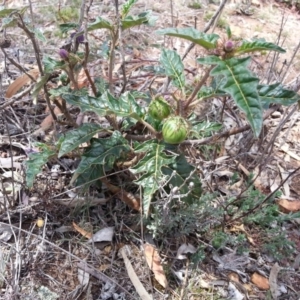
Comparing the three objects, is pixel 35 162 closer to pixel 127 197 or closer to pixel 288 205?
pixel 127 197

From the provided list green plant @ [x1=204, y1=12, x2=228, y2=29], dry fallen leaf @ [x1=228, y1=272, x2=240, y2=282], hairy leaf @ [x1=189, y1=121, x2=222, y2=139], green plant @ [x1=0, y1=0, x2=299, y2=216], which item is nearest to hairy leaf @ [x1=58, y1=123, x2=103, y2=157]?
green plant @ [x1=0, y1=0, x2=299, y2=216]

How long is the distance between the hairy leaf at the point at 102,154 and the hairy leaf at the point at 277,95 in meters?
0.49

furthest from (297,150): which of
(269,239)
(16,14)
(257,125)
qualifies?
(16,14)

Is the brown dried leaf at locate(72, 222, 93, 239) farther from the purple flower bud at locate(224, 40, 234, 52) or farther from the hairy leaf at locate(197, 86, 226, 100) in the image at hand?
the purple flower bud at locate(224, 40, 234, 52)

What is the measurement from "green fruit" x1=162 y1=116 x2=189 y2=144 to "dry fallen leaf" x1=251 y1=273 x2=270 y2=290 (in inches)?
27.9

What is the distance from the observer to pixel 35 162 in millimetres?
1550

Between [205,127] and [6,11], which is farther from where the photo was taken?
[205,127]

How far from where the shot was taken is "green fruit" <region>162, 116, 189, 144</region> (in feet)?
4.45

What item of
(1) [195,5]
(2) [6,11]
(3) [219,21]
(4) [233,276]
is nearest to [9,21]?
(2) [6,11]

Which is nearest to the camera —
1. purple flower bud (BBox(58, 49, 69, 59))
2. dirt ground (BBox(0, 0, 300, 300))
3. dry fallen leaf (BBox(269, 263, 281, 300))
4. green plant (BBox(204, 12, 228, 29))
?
purple flower bud (BBox(58, 49, 69, 59))

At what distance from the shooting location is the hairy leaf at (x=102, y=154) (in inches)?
60.5

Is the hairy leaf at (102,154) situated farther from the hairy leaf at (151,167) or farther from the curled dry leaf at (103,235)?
the curled dry leaf at (103,235)

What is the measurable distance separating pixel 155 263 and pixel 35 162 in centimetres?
58

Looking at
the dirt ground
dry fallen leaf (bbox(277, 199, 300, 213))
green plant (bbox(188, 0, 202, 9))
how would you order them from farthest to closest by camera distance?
green plant (bbox(188, 0, 202, 9)), dry fallen leaf (bbox(277, 199, 300, 213)), the dirt ground
